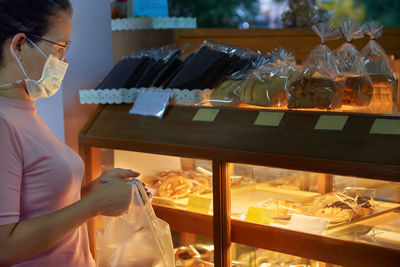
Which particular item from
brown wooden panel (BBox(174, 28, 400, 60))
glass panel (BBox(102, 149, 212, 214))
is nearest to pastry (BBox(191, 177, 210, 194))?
glass panel (BBox(102, 149, 212, 214))

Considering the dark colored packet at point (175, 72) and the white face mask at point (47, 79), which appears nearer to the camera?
the white face mask at point (47, 79)

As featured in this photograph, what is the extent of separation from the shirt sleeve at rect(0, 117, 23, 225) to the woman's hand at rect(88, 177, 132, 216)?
6.9 inches

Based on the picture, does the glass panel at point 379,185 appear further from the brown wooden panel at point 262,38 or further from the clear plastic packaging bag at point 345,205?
the brown wooden panel at point 262,38

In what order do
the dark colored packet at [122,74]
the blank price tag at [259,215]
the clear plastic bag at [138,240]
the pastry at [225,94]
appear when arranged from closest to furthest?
1. the clear plastic bag at [138,240]
2. the blank price tag at [259,215]
3. the pastry at [225,94]
4. the dark colored packet at [122,74]

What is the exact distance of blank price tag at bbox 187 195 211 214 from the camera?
1883 millimetres

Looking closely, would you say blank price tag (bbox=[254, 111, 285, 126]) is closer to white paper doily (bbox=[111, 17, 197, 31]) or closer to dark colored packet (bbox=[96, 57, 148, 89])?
dark colored packet (bbox=[96, 57, 148, 89])

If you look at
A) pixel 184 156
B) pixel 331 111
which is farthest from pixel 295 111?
pixel 184 156

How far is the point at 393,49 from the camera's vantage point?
2.90 metres

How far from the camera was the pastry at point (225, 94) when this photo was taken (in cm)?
183

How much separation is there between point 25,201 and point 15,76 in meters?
0.31

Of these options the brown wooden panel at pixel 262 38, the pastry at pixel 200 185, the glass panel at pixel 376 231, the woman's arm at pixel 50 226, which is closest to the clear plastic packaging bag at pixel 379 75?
the glass panel at pixel 376 231

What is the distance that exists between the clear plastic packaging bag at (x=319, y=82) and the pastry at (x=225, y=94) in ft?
0.79

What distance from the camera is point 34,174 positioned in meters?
1.19

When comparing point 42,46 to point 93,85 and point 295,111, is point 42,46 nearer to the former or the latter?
point 295,111
